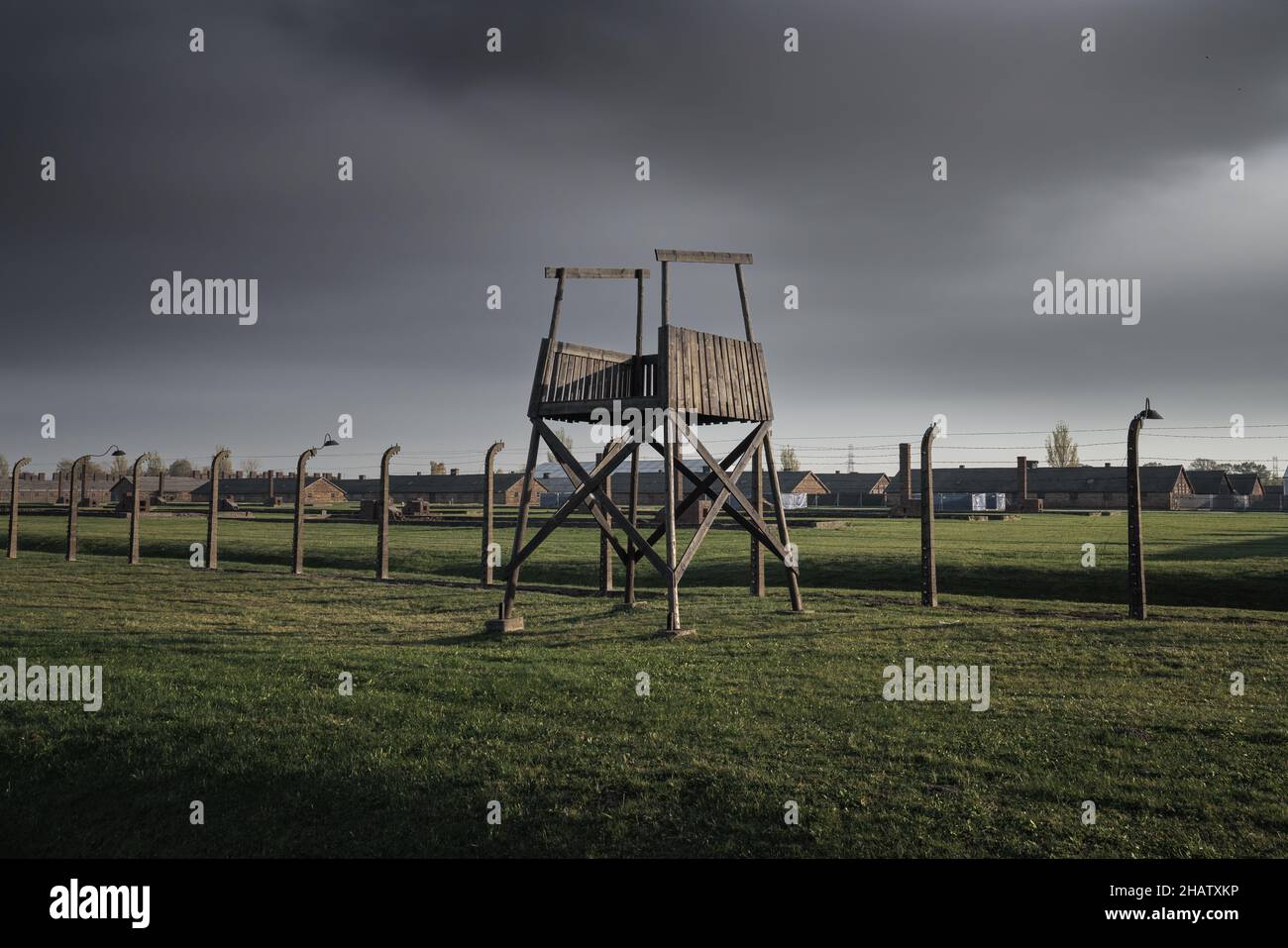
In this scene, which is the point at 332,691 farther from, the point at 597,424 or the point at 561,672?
the point at 597,424

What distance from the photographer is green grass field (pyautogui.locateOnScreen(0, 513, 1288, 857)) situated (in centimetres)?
666

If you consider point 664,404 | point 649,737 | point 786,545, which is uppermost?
point 664,404

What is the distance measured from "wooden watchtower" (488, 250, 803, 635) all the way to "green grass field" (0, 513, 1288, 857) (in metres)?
1.43

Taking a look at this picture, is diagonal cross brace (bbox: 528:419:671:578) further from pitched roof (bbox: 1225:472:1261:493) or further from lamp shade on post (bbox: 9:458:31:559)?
pitched roof (bbox: 1225:472:1261:493)

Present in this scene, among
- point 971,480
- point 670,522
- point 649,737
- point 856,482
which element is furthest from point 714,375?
point 856,482

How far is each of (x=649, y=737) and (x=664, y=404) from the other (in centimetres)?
728

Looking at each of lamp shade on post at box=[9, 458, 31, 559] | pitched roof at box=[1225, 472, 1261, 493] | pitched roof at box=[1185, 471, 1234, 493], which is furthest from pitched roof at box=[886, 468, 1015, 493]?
lamp shade on post at box=[9, 458, 31, 559]

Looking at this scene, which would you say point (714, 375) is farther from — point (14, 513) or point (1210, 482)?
point (1210, 482)

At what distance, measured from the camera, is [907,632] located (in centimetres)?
1427

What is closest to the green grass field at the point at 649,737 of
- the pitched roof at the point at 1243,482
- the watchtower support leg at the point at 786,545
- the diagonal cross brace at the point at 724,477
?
the watchtower support leg at the point at 786,545

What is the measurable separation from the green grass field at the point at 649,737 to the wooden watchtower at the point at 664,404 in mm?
1435

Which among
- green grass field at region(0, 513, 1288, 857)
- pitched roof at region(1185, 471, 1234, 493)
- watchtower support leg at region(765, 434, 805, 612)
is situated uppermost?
pitched roof at region(1185, 471, 1234, 493)

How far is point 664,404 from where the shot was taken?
1474cm

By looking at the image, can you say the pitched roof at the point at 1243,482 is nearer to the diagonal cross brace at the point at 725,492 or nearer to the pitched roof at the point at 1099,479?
the pitched roof at the point at 1099,479
